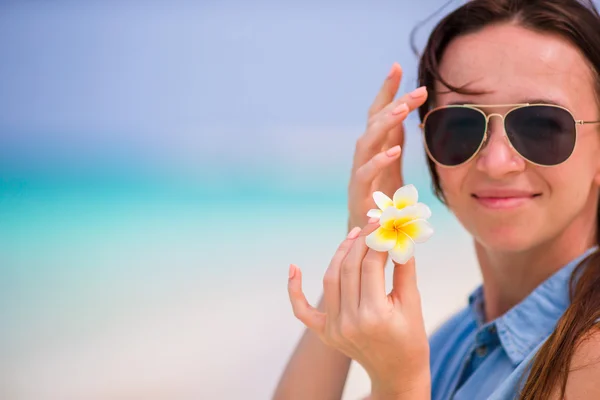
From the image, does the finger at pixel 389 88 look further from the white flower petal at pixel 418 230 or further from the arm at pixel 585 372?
the arm at pixel 585 372

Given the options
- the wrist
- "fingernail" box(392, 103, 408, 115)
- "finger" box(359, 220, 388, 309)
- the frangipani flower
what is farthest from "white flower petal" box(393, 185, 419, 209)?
"fingernail" box(392, 103, 408, 115)

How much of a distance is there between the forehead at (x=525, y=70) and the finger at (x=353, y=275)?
55 cm

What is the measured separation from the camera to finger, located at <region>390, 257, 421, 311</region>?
146 cm

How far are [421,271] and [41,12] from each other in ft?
18.7

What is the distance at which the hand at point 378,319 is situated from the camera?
142 cm

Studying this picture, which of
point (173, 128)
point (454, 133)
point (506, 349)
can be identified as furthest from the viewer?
point (173, 128)

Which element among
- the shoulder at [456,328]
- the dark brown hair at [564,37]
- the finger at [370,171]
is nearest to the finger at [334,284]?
the finger at [370,171]

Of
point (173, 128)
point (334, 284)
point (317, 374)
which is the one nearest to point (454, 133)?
point (334, 284)

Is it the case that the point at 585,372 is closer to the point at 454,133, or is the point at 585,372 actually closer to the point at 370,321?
the point at 370,321

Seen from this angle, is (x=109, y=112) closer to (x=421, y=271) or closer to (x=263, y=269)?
(x=263, y=269)

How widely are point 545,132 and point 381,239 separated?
591 millimetres

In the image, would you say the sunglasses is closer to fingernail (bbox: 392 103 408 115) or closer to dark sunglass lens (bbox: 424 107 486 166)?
dark sunglass lens (bbox: 424 107 486 166)

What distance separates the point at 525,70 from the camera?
1.72 metres

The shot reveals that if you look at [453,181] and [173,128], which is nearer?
[453,181]
